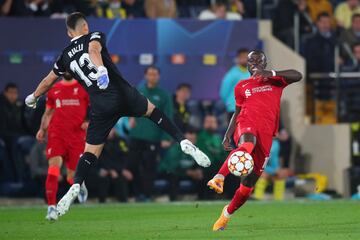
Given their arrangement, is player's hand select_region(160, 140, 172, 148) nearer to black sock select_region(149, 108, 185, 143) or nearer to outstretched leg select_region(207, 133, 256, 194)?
black sock select_region(149, 108, 185, 143)

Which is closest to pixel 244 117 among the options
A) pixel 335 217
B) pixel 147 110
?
pixel 147 110

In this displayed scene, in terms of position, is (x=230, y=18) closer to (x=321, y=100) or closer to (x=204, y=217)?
(x=321, y=100)

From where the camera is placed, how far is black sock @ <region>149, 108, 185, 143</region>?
44.4ft

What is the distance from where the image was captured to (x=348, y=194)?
2195cm

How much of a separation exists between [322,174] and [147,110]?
376 inches

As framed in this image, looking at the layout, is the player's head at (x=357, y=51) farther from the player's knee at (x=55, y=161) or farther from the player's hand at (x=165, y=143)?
the player's knee at (x=55, y=161)

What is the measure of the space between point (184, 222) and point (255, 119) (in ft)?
7.45

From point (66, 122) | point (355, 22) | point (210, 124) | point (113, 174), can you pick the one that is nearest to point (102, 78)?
point (66, 122)

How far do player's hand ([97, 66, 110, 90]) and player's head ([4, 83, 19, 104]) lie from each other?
25.6 feet

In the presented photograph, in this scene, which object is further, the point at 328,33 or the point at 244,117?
the point at 328,33

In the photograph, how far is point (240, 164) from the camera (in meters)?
12.7

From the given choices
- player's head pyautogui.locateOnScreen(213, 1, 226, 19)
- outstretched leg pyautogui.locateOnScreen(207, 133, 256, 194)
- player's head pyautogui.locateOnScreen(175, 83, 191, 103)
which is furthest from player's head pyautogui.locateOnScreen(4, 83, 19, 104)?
outstretched leg pyautogui.locateOnScreen(207, 133, 256, 194)

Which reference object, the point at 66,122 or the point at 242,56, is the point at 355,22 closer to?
the point at 242,56

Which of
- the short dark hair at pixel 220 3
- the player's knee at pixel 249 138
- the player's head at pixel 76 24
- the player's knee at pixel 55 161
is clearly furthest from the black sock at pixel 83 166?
the short dark hair at pixel 220 3
